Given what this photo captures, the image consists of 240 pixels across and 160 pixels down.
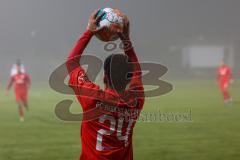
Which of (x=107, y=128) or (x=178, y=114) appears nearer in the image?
(x=107, y=128)

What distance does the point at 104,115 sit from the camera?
3779 mm

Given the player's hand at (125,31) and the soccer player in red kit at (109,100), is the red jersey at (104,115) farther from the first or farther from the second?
the player's hand at (125,31)

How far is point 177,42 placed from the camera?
4812cm

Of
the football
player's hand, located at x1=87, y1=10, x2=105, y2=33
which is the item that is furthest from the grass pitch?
player's hand, located at x1=87, y1=10, x2=105, y2=33

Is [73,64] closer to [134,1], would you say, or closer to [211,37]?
[134,1]

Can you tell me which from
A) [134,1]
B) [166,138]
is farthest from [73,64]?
[134,1]

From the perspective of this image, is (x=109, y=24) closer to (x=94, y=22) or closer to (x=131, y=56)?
(x=94, y=22)

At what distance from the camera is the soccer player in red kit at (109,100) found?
12.0ft

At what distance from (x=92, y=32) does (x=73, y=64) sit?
0.32 metres

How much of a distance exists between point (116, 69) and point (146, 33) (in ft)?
136

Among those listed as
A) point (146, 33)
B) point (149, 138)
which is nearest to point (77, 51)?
point (149, 138)

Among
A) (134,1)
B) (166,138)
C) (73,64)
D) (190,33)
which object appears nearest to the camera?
(73,64)

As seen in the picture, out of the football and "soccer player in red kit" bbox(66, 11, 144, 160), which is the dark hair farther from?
the football

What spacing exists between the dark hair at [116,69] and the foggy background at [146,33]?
1298 inches
